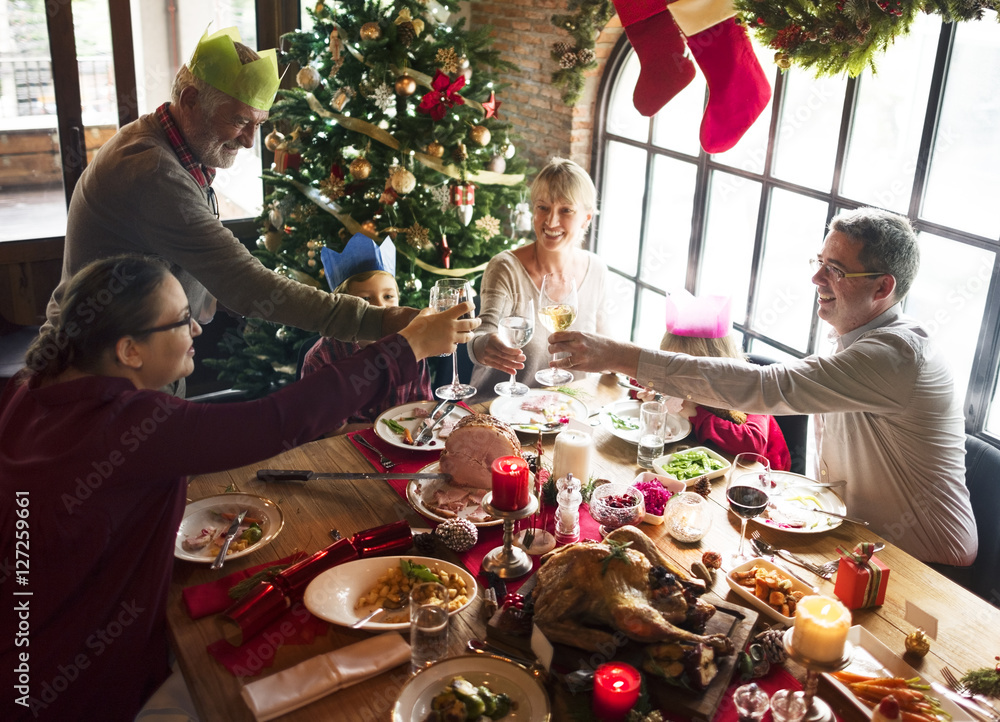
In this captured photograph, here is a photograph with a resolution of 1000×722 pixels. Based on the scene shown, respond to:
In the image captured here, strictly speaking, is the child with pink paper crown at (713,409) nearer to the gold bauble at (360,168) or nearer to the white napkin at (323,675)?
the white napkin at (323,675)

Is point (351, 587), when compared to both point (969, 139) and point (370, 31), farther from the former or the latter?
point (370, 31)

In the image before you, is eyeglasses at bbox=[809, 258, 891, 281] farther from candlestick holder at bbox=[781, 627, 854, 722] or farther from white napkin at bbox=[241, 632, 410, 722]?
white napkin at bbox=[241, 632, 410, 722]

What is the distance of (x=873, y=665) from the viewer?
1.54m

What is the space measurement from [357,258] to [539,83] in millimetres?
2128

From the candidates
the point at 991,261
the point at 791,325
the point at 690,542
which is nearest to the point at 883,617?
the point at 690,542

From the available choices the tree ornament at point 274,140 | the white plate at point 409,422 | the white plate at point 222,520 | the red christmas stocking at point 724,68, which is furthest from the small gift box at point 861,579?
the tree ornament at point 274,140

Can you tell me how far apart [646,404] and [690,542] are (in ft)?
1.35

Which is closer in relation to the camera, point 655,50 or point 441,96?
point 655,50

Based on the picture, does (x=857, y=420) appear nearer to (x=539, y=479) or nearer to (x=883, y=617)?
(x=883, y=617)

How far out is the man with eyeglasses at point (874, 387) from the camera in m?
2.14

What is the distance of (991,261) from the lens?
2.68 metres

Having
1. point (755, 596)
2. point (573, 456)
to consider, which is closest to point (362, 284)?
point (573, 456)

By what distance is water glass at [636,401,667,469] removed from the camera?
2.19 meters

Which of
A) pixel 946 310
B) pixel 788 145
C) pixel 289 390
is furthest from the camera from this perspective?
pixel 788 145
